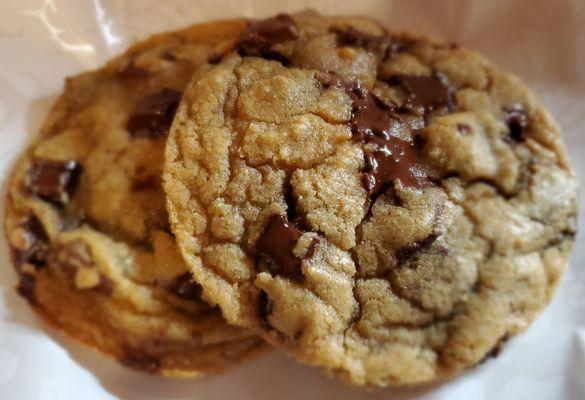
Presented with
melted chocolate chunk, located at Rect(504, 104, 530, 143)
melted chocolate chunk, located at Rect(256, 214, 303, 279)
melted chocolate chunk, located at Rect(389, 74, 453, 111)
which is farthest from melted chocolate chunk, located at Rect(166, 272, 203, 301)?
melted chocolate chunk, located at Rect(504, 104, 530, 143)

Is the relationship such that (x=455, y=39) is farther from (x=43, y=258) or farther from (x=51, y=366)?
(x=51, y=366)

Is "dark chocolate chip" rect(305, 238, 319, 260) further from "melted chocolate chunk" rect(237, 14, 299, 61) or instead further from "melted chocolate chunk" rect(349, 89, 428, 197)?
"melted chocolate chunk" rect(237, 14, 299, 61)

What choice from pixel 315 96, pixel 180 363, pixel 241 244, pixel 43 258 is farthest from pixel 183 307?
pixel 315 96

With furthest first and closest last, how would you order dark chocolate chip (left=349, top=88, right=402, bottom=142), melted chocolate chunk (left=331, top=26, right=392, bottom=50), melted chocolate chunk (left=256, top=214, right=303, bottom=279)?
melted chocolate chunk (left=331, top=26, right=392, bottom=50), dark chocolate chip (left=349, top=88, right=402, bottom=142), melted chocolate chunk (left=256, top=214, right=303, bottom=279)

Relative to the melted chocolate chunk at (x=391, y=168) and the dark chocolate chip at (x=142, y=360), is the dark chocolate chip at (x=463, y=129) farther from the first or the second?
the dark chocolate chip at (x=142, y=360)

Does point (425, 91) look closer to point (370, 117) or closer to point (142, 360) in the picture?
point (370, 117)

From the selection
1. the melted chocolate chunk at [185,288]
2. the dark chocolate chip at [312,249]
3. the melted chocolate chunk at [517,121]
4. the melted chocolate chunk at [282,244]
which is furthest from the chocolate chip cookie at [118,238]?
the melted chocolate chunk at [517,121]
